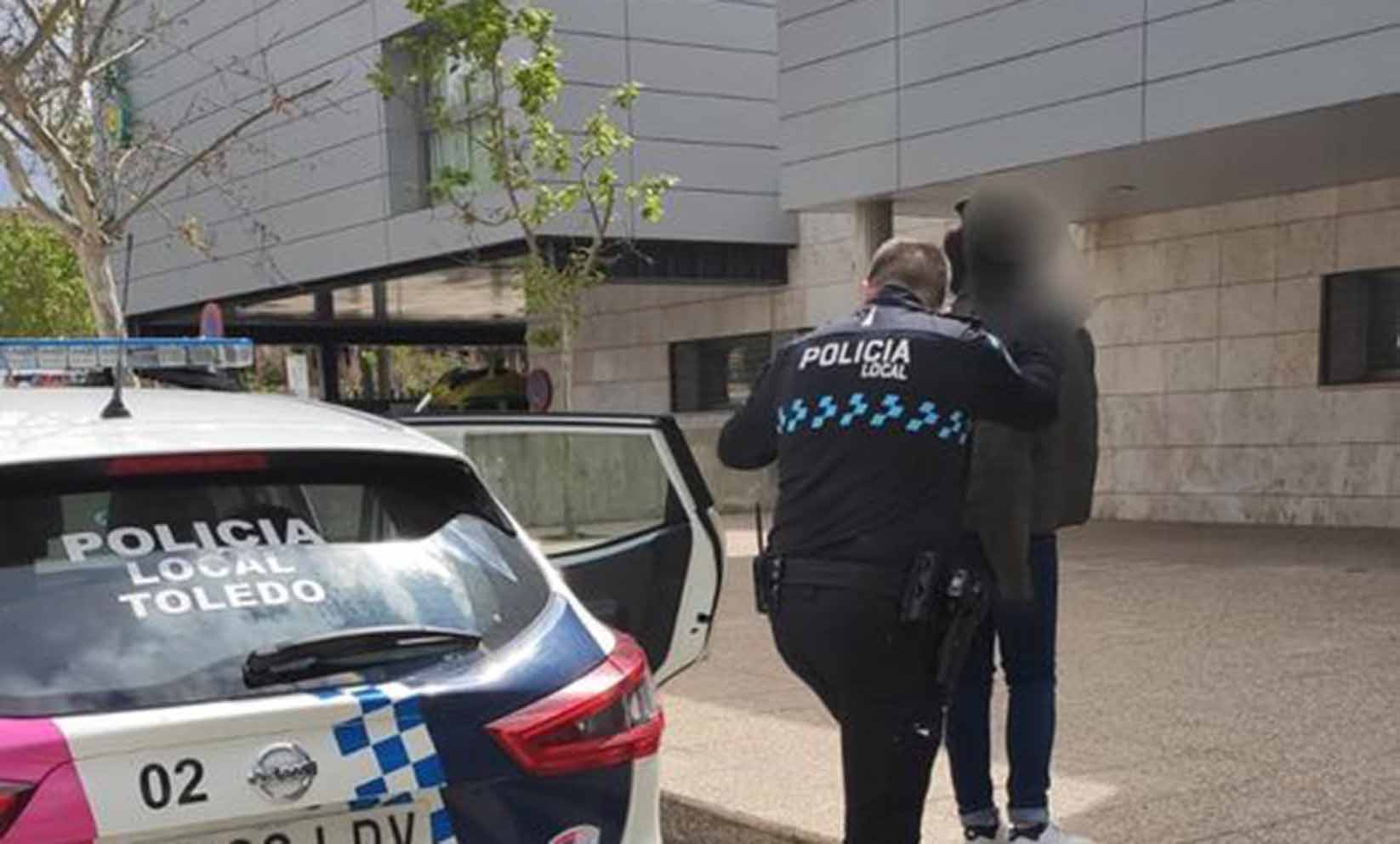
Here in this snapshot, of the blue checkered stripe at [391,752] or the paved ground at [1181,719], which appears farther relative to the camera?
the paved ground at [1181,719]

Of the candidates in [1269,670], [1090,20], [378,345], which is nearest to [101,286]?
[1090,20]

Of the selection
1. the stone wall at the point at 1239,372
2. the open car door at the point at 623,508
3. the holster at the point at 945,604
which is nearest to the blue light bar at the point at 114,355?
the open car door at the point at 623,508

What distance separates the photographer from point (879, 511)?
122 inches

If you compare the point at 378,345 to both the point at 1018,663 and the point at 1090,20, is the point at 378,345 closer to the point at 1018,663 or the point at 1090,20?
the point at 1090,20

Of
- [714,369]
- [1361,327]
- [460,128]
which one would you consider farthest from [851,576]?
[714,369]

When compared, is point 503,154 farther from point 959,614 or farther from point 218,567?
point 218,567

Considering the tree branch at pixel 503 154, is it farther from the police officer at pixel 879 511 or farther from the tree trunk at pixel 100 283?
the police officer at pixel 879 511

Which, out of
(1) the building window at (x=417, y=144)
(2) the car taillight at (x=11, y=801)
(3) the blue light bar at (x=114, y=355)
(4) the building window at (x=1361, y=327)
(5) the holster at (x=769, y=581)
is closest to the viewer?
(2) the car taillight at (x=11, y=801)

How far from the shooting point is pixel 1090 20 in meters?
10.2

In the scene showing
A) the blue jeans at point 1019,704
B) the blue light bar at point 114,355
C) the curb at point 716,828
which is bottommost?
the curb at point 716,828

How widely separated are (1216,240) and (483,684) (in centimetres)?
1173

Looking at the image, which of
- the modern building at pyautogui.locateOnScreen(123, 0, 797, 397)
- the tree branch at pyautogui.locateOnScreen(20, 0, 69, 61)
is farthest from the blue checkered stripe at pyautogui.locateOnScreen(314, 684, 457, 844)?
the modern building at pyautogui.locateOnScreen(123, 0, 797, 397)

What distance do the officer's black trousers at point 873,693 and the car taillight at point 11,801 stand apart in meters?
1.71

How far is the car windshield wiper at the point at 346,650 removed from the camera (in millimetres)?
2252
